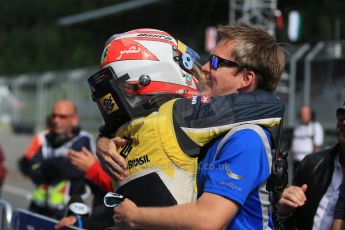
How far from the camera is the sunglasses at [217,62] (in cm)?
217

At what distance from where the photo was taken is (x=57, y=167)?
5.28 m

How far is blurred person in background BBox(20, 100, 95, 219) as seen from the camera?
17.2ft

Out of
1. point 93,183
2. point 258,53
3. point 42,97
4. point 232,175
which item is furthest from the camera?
point 42,97

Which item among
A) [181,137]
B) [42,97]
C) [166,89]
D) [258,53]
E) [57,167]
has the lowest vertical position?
[42,97]

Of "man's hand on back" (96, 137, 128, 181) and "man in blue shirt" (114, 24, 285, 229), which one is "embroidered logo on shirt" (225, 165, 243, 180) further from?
"man's hand on back" (96, 137, 128, 181)

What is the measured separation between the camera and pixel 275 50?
217cm

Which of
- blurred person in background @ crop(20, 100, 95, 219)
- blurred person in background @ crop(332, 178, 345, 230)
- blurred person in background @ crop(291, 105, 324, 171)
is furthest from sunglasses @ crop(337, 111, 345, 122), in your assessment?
blurred person in background @ crop(291, 105, 324, 171)

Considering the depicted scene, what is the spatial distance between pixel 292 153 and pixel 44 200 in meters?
7.17

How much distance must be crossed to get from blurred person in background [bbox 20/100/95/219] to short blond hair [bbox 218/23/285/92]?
314cm

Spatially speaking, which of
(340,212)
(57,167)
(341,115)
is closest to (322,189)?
(340,212)

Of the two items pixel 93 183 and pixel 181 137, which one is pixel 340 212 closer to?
pixel 181 137

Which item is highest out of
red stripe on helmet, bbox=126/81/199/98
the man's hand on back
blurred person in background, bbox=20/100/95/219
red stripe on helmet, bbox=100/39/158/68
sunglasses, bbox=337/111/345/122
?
red stripe on helmet, bbox=100/39/158/68

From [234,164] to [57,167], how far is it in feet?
11.5

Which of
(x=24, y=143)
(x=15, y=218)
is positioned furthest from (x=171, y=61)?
(x=24, y=143)
